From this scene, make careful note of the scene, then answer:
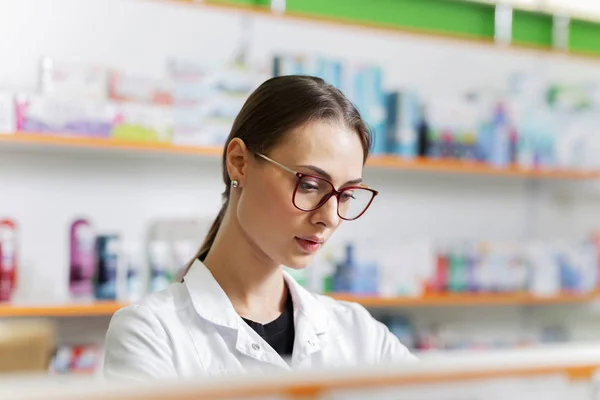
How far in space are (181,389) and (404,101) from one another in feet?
10.1

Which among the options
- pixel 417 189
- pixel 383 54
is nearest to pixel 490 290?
pixel 417 189

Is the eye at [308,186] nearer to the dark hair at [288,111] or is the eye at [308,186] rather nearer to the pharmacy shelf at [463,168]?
the dark hair at [288,111]

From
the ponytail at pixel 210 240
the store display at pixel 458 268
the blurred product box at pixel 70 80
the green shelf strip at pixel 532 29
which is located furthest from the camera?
the green shelf strip at pixel 532 29

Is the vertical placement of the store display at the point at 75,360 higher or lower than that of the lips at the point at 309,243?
lower

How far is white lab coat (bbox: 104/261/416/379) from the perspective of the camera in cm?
132

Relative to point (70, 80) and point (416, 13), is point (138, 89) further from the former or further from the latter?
point (416, 13)

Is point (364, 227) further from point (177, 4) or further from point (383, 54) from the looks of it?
point (177, 4)

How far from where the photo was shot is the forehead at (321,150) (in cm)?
138

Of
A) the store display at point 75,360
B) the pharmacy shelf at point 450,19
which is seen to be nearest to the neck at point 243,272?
the store display at point 75,360

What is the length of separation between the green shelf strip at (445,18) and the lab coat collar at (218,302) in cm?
221

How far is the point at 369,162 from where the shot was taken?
3402 millimetres

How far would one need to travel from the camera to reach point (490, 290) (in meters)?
3.75

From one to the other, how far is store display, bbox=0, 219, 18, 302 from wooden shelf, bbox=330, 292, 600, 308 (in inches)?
49.8

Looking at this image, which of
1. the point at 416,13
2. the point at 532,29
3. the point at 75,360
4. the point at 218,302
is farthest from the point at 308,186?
the point at 532,29
